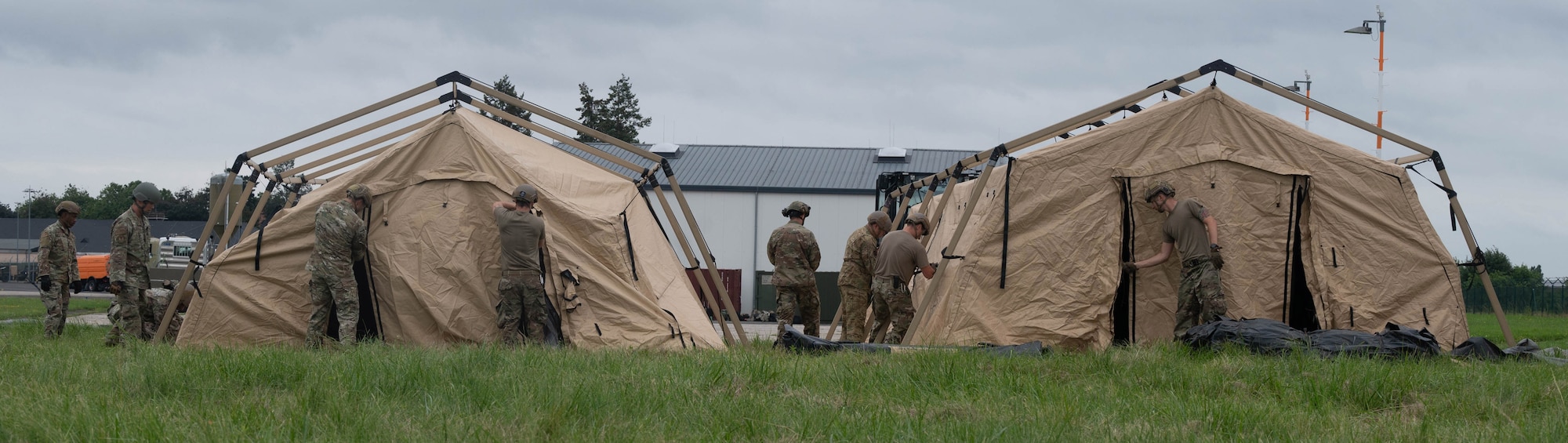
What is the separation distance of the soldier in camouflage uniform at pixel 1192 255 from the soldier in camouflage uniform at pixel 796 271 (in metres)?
3.50

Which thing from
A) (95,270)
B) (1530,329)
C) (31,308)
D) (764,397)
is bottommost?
(31,308)

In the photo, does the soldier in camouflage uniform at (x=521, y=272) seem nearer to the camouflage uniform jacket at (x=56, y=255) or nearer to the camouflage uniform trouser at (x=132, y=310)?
the camouflage uniform trouser at (x=132, y=310)

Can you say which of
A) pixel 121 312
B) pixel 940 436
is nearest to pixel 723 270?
pixel 121 312

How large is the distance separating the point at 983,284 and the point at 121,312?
795 centimetres

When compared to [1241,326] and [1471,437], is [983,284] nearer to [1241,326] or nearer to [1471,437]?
[1241,326]

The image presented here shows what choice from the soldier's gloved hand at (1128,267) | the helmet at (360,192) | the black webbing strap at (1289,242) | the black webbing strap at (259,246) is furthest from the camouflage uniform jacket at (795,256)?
the black webbing strap at (259,246)

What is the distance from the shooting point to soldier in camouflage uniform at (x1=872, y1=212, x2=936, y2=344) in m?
10.4

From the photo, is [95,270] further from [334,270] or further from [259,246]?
[334,270]

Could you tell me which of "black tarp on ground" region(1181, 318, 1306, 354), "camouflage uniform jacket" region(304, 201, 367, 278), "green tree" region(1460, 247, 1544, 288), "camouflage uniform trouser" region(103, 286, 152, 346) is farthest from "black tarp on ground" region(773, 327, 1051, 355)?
"green tree" region(1460, 247, 1544, 288)

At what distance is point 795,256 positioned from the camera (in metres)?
11.8

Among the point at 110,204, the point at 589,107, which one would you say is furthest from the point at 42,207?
the point at 589,107

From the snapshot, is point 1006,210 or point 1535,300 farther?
point 1535,300

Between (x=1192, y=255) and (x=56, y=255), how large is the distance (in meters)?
10.5

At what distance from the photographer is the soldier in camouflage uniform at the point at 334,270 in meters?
9.33
